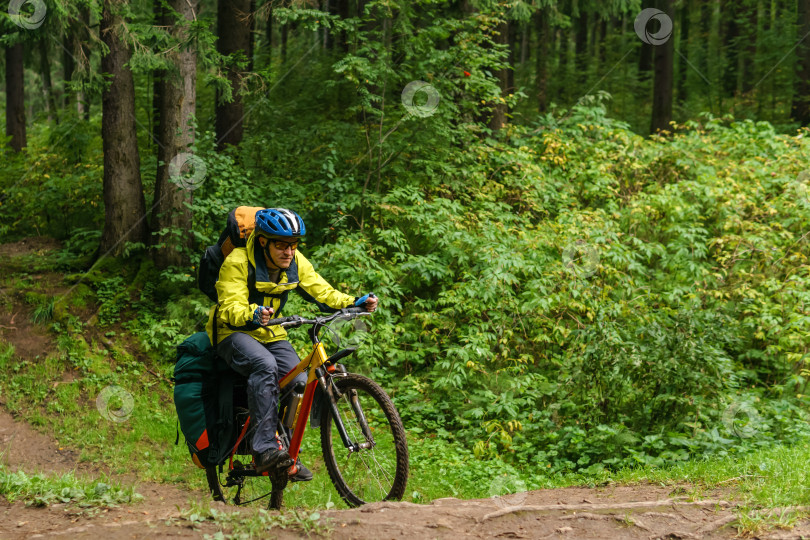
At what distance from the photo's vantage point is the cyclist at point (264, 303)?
4.55 meters

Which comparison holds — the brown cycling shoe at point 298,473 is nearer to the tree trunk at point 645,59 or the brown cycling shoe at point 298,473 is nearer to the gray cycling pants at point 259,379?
the gray cycling pants at point 259,379

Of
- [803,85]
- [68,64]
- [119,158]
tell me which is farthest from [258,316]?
[68,64]

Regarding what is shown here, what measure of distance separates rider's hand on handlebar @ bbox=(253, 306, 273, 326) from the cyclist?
111mm

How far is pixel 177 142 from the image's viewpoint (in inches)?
386

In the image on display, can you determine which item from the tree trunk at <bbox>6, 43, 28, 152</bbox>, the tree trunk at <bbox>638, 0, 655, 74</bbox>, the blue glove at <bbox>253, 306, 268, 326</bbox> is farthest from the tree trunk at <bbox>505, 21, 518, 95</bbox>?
the tree trunk at <bbox>6, 43, 28, 152</bbox>

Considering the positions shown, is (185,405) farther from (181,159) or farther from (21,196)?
(21,196)

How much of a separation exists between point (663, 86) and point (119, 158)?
43.9ft

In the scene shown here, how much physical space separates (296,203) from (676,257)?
5.93m

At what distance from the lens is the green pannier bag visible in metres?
5.09

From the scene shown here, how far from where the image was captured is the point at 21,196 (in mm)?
13133

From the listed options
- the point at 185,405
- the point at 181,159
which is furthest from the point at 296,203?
the point at 185,405

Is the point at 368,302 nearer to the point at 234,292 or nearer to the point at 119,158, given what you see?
the point at 234,292

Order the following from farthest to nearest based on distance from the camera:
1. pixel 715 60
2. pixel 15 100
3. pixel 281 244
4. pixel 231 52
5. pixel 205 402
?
pixel 715 60, pixel 15 100, pixel 231 52, pixel 205 402, pixel 281 244

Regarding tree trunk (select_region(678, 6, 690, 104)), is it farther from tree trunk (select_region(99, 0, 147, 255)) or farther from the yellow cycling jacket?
the yellow cycling jacket
